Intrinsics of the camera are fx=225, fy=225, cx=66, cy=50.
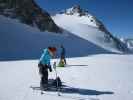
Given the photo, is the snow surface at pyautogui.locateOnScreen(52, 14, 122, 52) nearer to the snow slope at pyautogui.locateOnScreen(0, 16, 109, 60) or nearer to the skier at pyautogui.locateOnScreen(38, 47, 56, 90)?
the snow slope at pyautogui.locateOnScreen(0, 16, 109, 60)

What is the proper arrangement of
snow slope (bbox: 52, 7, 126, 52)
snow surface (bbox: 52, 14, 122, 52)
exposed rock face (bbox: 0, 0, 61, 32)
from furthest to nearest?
snow slope (bbox: 52, 7, 126, 52), snow surface (bbox: 52, 14, 122, 52), exposed rock face (bbox: 0, 0, 61, 32)

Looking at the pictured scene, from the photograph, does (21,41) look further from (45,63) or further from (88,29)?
(88,29)

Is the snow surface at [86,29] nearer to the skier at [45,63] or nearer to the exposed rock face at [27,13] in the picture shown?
the exposed rock face at [27,13]

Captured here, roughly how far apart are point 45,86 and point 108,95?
2.84m

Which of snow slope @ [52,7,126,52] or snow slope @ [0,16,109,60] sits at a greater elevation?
snow slope @ [52,7,126,52]

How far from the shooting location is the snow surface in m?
142

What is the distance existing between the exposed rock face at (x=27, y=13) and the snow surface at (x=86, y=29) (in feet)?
167

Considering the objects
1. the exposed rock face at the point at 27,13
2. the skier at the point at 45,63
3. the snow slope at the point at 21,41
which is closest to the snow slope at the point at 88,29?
the exposed rock face at the point at 27,13

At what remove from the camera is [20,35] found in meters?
56.7

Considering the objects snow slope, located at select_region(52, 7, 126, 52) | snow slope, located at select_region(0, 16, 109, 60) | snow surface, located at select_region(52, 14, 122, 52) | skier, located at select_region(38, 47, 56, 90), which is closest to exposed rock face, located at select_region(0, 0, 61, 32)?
snow slope, located at select_region(0, 16, 109, 60)

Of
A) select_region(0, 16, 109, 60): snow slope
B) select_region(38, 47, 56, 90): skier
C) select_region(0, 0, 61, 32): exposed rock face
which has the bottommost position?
select_region(38, 47, 56, 90): skier

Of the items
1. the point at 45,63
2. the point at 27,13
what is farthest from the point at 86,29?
the point at 45,63

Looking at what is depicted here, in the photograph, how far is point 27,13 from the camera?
7900cm

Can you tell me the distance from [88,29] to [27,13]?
8396 centimetres
